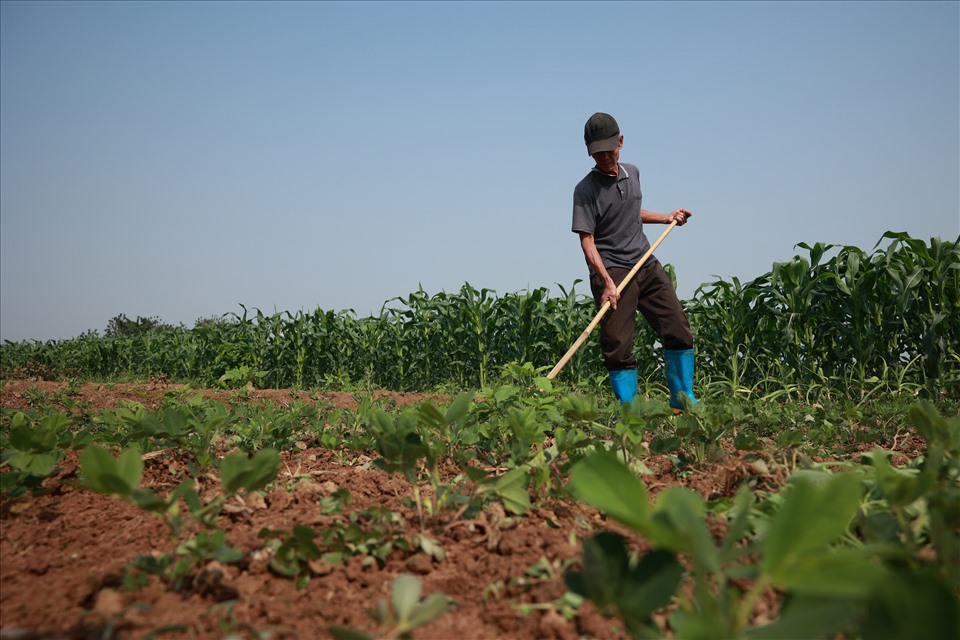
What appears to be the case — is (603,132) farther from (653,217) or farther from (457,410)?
(457,410)

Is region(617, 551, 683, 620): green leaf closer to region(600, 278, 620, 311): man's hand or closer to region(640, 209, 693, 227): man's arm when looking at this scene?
region(600, 278, 620, 311): man's hand

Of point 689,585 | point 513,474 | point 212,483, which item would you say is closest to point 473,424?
point 513,474

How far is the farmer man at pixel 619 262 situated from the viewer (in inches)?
194

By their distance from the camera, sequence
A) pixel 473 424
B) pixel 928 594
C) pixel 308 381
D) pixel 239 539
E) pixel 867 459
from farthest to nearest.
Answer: pixel 308 381
pixel 473 424
pixel 867 459
pixel 239 539
pixel 928 594

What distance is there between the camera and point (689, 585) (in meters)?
1.10

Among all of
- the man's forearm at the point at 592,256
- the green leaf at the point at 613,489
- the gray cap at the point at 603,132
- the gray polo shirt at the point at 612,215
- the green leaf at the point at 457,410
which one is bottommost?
the green leaf at the point at 613,489

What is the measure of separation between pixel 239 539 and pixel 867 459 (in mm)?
1785

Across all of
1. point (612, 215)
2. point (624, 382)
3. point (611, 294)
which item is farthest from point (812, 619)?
point (612, 215)

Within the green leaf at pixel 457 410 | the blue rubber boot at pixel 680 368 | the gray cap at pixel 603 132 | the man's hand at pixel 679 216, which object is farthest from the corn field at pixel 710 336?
the green leaf at pixel 457 410

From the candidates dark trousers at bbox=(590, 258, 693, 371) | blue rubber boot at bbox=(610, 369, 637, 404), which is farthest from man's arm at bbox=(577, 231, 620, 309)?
blue rubber boot at bbox=(610, 369, 637, 404)

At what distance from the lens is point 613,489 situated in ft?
2.49

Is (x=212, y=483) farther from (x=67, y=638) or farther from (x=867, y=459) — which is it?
(x=867, y=459)

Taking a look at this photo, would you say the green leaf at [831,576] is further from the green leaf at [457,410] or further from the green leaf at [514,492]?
the green leaf at [457,410]

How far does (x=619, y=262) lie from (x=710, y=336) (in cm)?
302
